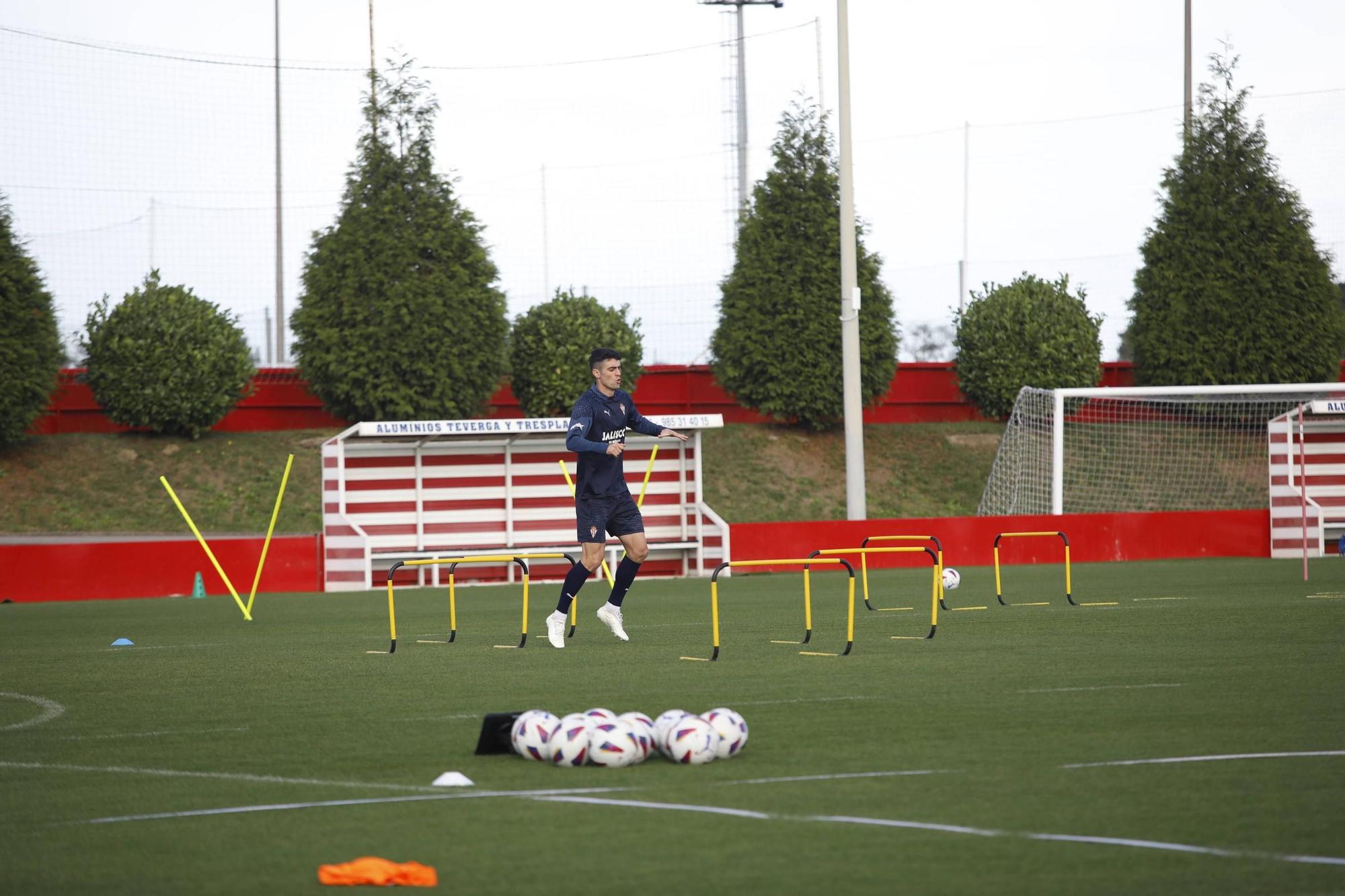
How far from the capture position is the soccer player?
12977 millimetres

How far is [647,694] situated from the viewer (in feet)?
30.9

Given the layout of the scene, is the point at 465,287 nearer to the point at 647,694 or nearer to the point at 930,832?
the point at 647,694

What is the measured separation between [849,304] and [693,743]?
20.4 meters

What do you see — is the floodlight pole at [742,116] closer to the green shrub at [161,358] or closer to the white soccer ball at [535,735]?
the green shrub at [161,358]

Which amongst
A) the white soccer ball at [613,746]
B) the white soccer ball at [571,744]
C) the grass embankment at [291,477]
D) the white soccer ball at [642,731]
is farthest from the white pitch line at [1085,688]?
the grass embankment at [291,477]

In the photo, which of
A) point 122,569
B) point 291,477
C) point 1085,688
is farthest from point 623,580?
point 291,477

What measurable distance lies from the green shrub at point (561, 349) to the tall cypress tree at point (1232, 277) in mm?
12694

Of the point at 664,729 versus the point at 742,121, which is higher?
the point at 742,121

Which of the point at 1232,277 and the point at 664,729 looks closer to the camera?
the point at 664,729

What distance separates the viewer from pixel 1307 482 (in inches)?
1099

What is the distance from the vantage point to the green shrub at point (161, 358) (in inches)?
1244

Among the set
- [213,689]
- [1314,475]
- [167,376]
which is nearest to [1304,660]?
[213,689]

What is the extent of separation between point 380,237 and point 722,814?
2720 cm

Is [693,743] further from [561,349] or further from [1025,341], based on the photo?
[1025,341]
